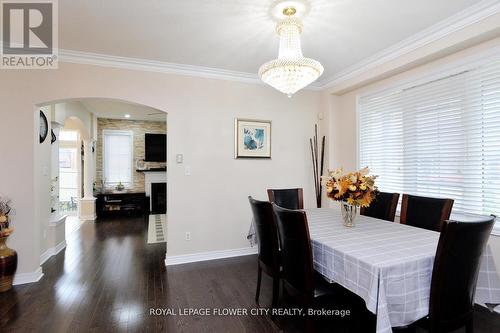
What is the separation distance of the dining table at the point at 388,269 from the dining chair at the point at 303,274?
139 millimetres

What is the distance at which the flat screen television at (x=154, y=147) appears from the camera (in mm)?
7164

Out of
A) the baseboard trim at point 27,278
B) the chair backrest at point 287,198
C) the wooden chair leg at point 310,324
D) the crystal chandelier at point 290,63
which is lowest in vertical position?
the baseboard trim at point 27,278

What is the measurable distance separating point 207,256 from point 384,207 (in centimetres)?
232

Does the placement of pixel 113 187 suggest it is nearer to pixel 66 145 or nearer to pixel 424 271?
pixel 66 145

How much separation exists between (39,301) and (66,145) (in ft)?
17.5

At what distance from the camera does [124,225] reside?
5582 millimetres

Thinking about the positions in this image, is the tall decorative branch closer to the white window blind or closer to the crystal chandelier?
the white window blind

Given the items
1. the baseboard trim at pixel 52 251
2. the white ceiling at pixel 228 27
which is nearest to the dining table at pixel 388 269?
the white ceiling at pixel 228 27

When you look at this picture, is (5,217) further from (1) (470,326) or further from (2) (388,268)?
(1) (470,326)

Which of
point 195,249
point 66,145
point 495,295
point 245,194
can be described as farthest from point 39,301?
point 66,145

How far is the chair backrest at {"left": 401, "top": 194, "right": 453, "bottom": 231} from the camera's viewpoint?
84.0 inches

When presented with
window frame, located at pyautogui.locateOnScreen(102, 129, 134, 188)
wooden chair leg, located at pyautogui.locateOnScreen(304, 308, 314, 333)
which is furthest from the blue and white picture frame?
window frame, located at pyautogui.locateOnScreen(102, 129, 134, 188)

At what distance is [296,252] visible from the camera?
172 centimetres

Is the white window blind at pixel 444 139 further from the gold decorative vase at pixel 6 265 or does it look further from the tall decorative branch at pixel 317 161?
the gold decorative vase at pixel 6 265
